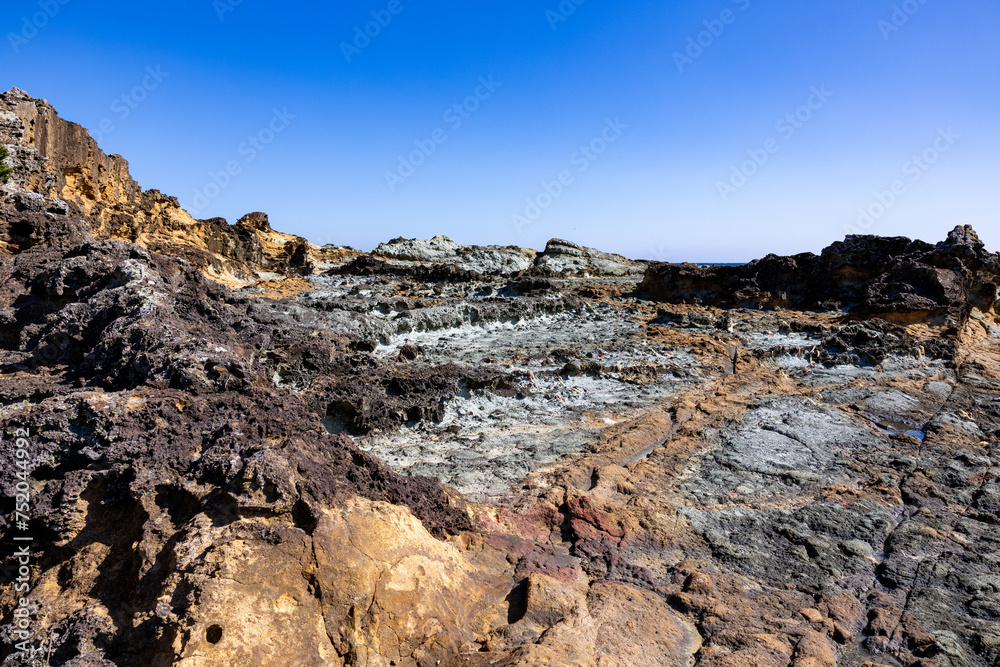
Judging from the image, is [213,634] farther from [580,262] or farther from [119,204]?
[580,262]

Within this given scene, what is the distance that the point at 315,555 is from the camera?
298 cm

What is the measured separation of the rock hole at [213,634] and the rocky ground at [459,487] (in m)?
0.01

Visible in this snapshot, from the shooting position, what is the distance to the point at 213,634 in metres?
2.47

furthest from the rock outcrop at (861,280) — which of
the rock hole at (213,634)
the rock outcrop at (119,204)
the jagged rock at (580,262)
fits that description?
the rock hole at (213,634)

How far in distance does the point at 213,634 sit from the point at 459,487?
3137mm

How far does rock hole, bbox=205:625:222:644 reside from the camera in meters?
2.46

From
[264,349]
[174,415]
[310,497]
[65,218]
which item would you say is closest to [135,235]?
[65,218]

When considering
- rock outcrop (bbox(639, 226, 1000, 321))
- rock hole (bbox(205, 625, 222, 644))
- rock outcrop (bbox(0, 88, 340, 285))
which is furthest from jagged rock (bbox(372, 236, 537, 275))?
rock hole (bbox(205, 625, 222, 644))

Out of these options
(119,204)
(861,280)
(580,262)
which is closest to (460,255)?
(580,262)

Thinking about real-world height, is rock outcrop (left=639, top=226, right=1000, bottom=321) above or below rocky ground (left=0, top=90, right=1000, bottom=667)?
above

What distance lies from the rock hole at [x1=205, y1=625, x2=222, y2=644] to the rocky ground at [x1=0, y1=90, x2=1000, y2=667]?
0.01 metres

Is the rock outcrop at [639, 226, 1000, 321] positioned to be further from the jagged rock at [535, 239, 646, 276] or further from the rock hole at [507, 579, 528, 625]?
the rock hole at [507, 579, 528, 625]

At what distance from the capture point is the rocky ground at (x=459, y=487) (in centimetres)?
287

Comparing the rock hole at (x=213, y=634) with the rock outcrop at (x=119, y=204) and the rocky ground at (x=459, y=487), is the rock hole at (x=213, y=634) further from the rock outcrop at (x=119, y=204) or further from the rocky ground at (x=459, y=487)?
the rock outcrop at (x=119, y=204)
